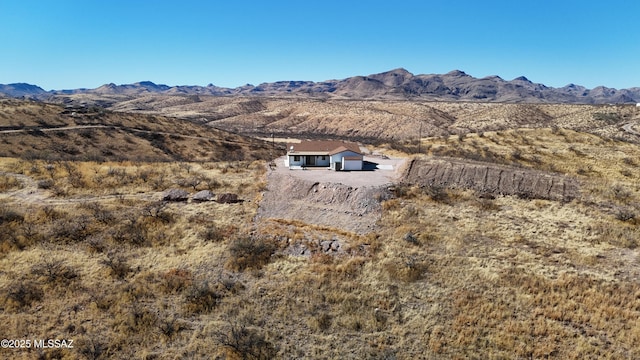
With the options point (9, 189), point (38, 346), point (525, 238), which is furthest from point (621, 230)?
point (9, 189)

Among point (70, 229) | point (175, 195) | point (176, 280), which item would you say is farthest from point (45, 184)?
point (176, 280)

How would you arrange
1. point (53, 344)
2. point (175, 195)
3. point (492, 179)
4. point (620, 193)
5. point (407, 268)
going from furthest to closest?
point (492, 179) < point (175, 195) < point (620, 193) < point (407, 268) < point (53, 344)

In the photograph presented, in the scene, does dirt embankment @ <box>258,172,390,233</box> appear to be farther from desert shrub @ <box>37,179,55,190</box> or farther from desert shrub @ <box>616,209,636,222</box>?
desert shrub @ <box>37,179,55,190</box>

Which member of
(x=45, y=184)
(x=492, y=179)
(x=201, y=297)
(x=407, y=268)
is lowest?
(x=201, y=297)

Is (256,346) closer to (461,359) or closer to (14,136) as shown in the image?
(461,359)

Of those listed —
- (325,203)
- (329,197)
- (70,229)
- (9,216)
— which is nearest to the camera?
(70,229)

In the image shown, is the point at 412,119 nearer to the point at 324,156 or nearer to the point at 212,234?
the point at 324,156

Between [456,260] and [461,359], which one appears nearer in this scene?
[461,359]
